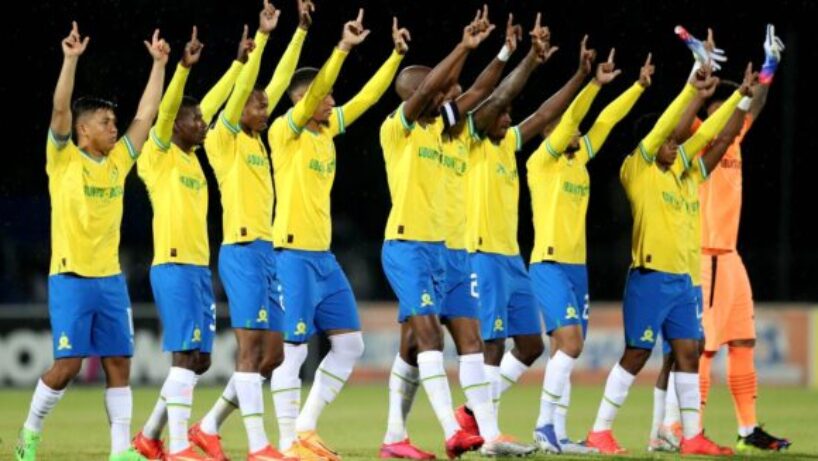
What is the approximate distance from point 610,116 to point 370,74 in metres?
12.2

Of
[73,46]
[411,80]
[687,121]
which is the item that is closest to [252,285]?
[73,46]

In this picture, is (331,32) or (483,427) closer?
(483,427)

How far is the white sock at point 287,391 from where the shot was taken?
9828 mm

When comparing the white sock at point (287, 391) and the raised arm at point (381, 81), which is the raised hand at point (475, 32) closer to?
the raised arm at point (381, 81)

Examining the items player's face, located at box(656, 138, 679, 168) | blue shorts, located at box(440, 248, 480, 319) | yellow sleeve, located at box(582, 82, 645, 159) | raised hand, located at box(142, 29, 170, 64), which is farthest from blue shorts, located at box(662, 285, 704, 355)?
raised hand, located at box(142, 29, 170, 64)

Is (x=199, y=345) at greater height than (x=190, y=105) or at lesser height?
lesser

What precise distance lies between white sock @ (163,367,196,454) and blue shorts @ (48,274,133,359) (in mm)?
431

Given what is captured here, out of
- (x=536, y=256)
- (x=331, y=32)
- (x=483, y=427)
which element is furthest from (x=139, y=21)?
(x=483, y=427)

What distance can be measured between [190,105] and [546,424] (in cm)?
359

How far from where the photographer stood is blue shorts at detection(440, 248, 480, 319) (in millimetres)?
10477

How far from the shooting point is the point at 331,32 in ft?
72.6

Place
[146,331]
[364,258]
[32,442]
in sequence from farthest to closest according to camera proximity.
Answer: [364,258]
[146,331]
[32,442]

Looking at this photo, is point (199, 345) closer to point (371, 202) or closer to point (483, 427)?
point (483, 427)

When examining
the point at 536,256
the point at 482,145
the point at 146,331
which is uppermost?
the point at 482,145
